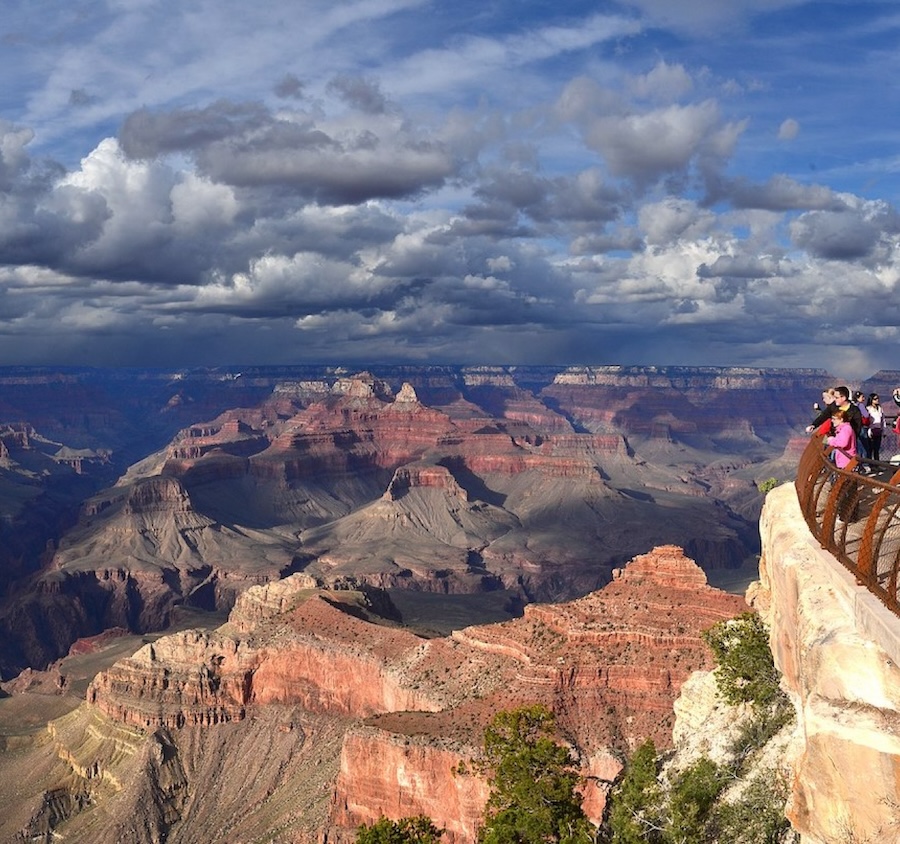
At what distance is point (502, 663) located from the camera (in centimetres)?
6681

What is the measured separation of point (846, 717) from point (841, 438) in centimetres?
1330

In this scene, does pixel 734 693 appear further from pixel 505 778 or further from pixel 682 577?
pixel 682 577

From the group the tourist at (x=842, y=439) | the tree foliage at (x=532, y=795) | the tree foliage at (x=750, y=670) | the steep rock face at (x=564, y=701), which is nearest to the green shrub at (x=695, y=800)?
the tree foliage at (x=750, y=670)

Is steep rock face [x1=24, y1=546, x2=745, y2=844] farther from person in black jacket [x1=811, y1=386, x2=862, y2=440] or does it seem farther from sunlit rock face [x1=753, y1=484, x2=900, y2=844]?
sunlit rock face [x1=753, y1=484, x2=900, y2=844]

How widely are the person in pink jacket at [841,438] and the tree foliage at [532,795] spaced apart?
1612 cm

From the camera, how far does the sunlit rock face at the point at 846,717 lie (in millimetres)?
15695

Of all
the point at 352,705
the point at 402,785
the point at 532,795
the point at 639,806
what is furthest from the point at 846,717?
the point at 352,705

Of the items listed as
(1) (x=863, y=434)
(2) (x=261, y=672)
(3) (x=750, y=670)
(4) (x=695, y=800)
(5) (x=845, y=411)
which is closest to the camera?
(5) (x=845, y=411)

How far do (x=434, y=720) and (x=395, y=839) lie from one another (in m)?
22.4

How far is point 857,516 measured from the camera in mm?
25844

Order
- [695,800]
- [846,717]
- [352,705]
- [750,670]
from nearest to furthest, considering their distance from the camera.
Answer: [846,717] < [695,800] < [750,670] < [352,705]

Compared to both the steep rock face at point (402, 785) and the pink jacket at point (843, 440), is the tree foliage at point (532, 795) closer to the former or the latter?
the pink jacket at point (843, 440)

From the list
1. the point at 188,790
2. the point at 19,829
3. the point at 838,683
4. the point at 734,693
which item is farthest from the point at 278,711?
the point at 838,683

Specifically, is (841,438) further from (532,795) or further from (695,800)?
(532,795)
